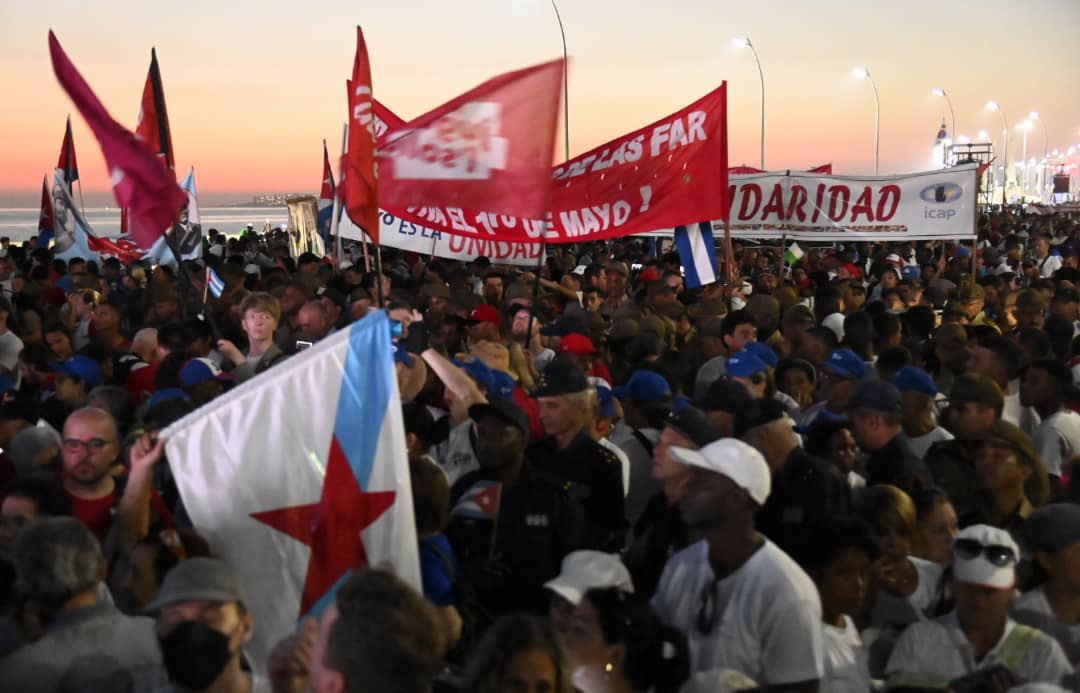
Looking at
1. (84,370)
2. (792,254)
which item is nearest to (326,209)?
(792,254)

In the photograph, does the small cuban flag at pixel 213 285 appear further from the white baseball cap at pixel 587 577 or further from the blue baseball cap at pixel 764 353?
the white baseball cap at pixel 587 577

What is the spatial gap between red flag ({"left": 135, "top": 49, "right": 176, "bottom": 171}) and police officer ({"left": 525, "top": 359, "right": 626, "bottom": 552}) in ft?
19.4

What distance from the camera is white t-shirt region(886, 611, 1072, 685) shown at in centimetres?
361

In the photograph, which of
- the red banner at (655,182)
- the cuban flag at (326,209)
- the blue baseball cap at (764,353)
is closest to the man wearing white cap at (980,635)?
the blue baseball cap at (764,353)

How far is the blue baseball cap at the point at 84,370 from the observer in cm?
722

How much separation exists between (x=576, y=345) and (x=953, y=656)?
431cm

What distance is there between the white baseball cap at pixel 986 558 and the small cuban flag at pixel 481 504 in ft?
5.80

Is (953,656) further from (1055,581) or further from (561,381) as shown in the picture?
(561,381)

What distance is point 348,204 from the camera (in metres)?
6.35

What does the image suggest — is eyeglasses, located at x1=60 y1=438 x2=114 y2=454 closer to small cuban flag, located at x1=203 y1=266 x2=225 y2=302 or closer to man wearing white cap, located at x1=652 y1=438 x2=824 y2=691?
man wearing white cap, located at x1=652 y1=438 x2=824 y2=691

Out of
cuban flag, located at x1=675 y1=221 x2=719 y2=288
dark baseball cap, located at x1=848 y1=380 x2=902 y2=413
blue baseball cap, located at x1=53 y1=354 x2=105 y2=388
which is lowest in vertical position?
blue baseball cap, located at x1=53 y1=354 x2=105 y2=388

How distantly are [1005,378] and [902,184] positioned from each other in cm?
803

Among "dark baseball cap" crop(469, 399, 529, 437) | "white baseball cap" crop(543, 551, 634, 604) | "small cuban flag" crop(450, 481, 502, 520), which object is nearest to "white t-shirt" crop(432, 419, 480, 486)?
"dark baseball cap" crop(469, 399, 529, 437)

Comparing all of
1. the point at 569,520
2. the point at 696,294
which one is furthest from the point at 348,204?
the point at 696,294
